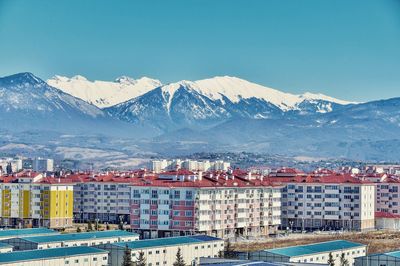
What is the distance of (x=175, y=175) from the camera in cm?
3089

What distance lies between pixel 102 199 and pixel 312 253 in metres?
17.6

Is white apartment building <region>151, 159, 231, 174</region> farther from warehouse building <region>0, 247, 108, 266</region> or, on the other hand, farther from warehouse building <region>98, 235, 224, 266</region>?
warehouse building <region>0, 247, 108, 266</region>

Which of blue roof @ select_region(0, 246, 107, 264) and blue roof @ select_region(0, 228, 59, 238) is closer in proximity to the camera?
blue roof @ select_region(0, 246, 107, 264)

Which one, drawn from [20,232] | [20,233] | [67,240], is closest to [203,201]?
[20,232]

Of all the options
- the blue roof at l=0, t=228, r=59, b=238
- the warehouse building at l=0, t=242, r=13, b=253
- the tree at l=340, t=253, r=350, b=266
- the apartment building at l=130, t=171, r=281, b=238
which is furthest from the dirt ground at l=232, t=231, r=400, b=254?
the warehouse building at l=0, t=242, r=13, b=253

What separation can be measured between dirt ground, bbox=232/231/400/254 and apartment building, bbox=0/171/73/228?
7434 millimetres

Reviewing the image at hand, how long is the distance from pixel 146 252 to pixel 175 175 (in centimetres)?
985

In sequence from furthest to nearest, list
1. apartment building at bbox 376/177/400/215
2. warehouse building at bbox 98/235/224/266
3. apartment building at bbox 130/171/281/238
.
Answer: apartment building at bbox 376/177/400/215 < apartment building at bbox 130/171/281/238 < warehouse building at bbox 98/235/224/266

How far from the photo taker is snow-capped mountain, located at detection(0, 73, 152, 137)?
172 metres

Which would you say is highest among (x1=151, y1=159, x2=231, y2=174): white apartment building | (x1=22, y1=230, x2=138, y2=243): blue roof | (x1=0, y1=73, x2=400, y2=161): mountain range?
(x1=0, y1=73, x2=400, y2=161): mountain range

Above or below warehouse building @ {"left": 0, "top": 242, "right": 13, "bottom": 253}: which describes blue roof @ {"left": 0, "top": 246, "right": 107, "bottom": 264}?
above

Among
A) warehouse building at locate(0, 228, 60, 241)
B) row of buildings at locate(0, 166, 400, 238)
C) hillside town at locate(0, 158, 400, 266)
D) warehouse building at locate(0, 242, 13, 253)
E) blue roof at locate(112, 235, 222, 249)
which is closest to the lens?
warehouse building at locate(0, 242, 13, 253)

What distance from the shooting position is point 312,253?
20344mm

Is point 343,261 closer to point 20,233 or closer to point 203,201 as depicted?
point 20,233
